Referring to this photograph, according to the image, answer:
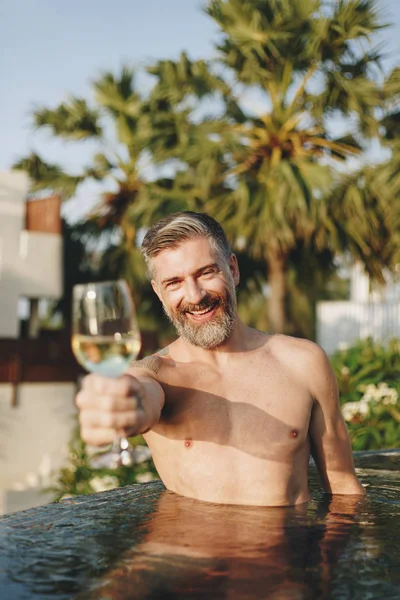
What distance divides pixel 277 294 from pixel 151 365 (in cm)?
969

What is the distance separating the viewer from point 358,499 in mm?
2287

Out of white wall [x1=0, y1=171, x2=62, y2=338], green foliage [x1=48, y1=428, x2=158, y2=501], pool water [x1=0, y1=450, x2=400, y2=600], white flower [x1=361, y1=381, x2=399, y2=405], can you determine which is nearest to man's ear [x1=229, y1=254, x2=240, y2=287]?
pool water [x1=0, y1=450, x2=400, y2=600]

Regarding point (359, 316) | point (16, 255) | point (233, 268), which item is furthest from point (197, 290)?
point (359, 316)

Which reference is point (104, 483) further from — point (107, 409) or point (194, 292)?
point (107, 409)

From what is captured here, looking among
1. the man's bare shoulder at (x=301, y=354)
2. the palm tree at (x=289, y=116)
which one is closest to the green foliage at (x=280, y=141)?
the palm tree at (x=289, y=116)

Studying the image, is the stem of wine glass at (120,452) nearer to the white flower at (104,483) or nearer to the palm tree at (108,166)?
the white flower at (104,483)

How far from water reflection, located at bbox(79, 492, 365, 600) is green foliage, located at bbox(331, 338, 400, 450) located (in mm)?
3800

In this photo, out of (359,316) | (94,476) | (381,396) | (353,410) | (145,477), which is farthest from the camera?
(359,316)

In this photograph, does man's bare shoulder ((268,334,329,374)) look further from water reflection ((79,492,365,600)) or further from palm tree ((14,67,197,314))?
palm tree ((14,67,197,314))

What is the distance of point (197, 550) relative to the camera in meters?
1.59

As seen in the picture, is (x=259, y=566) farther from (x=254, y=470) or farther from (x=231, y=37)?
(x=231, y=37)

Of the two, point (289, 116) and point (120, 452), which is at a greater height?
point (289, 116)

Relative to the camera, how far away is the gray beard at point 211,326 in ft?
7.27

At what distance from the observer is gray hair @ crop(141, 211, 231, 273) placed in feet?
7.08
